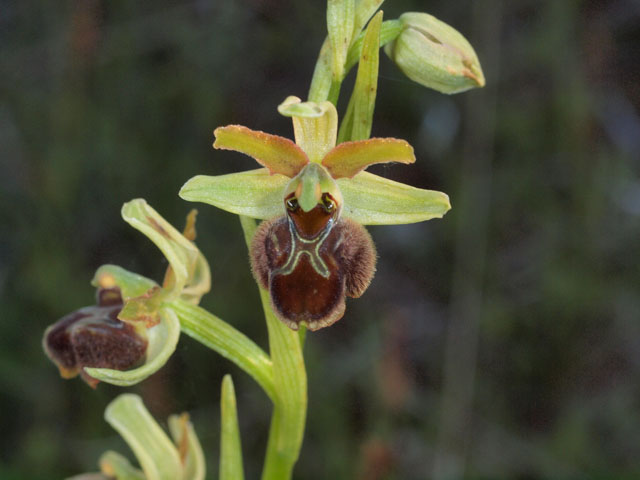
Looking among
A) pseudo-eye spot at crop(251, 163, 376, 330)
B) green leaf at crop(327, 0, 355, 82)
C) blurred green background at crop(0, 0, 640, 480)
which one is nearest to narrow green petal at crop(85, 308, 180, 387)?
pseudo-eye spot at crop(251, 163, 376, 330)

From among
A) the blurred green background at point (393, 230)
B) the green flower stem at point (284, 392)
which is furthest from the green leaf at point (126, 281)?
the blurred green background at point (393, 230)

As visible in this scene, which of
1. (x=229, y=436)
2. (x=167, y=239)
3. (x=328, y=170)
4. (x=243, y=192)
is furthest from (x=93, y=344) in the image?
(x=328, y=170)

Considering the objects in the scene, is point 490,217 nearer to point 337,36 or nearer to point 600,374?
point 600,374

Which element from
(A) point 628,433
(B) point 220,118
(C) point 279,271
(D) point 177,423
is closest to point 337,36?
(C) point 279,271

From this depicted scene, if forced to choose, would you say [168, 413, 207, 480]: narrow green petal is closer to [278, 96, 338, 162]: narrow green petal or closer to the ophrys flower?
the ophrys flower

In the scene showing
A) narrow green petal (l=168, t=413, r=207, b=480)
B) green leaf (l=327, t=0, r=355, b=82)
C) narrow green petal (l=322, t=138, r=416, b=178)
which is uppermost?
green leaf (l=327, t=0, r=355, b=82)
